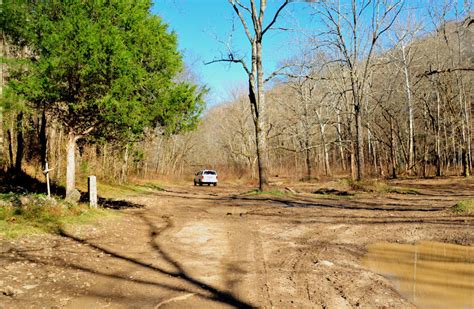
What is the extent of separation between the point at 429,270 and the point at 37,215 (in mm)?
8644

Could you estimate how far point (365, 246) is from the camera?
758cm

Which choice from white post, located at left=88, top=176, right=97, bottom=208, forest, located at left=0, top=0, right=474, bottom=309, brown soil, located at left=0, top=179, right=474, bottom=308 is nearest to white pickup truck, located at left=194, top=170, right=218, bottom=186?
forest, located at left=0, top=0, right=474, bottom=309

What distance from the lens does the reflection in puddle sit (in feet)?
15.7

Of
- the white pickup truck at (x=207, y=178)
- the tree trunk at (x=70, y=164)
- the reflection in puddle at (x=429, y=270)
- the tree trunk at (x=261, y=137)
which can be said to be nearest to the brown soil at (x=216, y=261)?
the reflection in puddle at (x=429, y=270)

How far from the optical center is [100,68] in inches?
382

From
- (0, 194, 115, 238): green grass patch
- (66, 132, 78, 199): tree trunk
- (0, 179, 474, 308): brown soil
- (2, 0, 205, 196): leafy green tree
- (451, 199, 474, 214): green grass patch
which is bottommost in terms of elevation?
(0, 179, 474, 308): brown soil

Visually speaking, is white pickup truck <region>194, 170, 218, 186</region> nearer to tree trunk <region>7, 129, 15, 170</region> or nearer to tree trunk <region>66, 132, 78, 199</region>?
tree trunk <region>7, 129, 15, 170</region>

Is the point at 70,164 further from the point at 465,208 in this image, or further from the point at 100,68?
the point at 465,208

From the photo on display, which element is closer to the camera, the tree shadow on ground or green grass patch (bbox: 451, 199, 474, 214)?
the tree shadow on ground

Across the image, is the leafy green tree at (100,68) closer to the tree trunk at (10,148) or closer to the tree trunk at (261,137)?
the tree trunk at (261,137)

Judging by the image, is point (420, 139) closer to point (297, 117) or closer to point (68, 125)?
point (297, 117)

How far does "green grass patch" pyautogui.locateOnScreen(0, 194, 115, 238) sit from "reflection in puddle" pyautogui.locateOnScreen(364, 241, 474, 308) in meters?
6.89

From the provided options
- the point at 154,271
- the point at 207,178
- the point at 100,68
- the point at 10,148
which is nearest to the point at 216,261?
the point at 154,271

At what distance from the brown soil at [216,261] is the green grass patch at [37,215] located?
17.2 inches
